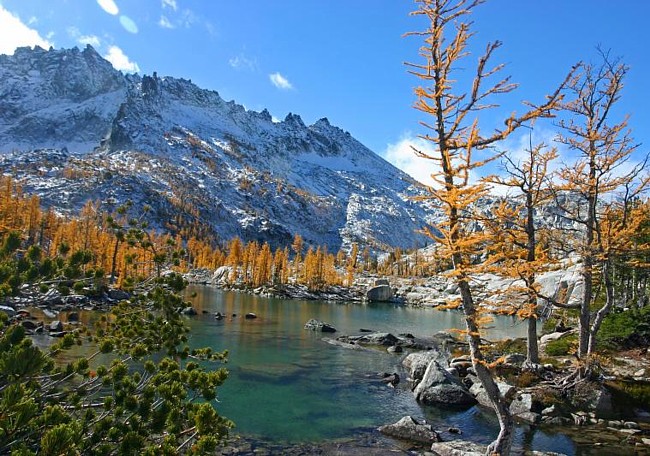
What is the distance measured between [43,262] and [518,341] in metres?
39.2

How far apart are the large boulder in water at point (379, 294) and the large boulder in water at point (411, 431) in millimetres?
95166

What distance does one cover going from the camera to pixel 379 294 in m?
115

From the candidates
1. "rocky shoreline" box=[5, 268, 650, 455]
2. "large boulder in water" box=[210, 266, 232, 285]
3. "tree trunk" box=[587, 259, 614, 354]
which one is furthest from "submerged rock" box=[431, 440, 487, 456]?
"large boulder in water" box=[210, 266, 232, 285]

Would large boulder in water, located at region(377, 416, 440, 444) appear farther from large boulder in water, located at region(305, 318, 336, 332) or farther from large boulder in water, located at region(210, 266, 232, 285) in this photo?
large boulder in water, located at region(210, 266, 232, 285)

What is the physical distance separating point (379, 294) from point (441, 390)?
300 feet

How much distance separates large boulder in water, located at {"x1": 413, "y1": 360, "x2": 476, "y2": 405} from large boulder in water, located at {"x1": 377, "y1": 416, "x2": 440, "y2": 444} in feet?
15.8

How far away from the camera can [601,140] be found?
19672 millimetres

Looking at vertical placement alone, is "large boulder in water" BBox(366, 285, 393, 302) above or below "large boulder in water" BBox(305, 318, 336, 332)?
above

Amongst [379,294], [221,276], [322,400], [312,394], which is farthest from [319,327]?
[221,276]

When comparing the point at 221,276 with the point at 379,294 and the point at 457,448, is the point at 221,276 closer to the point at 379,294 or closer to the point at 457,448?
the point at 379,294

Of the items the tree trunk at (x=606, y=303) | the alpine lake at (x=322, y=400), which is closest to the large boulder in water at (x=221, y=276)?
the alpine lake at (x=322, y=400)

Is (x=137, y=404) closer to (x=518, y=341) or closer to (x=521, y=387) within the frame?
(x=521, y=387)

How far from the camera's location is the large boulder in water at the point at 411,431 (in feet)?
61.8

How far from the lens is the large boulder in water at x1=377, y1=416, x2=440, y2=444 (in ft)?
61.8
